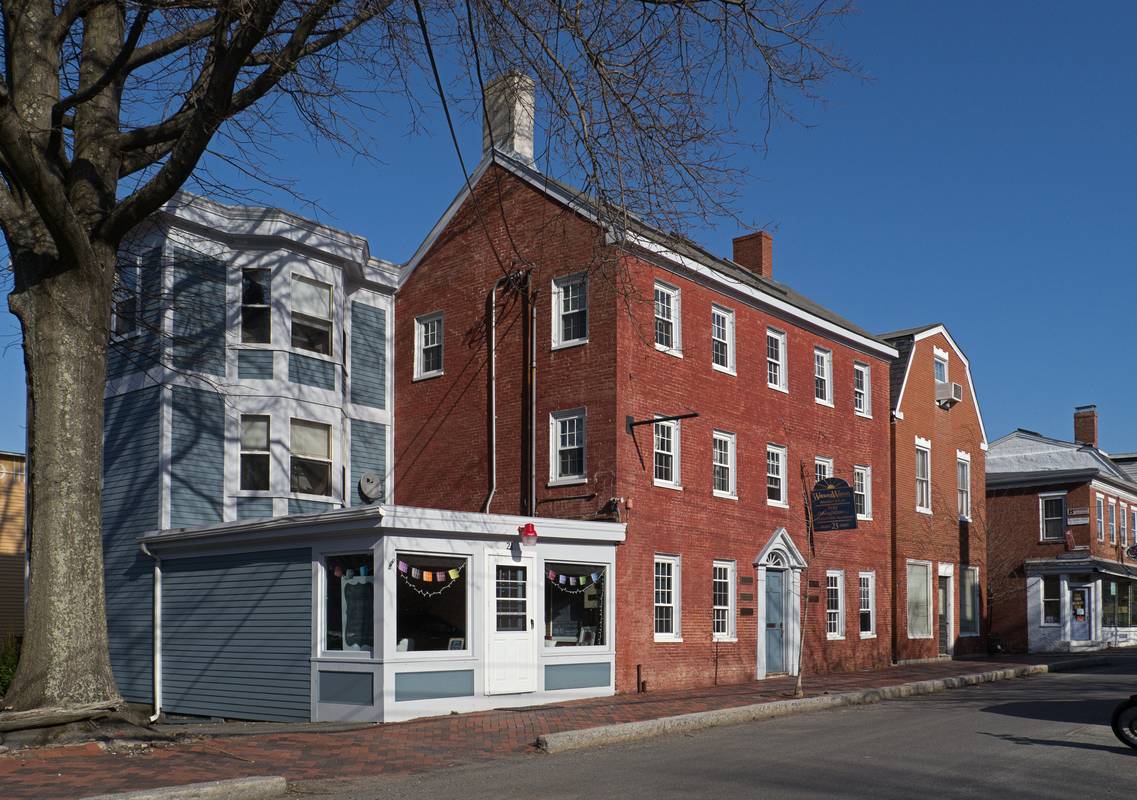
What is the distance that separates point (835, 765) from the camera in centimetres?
1177

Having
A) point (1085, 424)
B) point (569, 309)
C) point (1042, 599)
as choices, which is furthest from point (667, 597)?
point (1085, 424)

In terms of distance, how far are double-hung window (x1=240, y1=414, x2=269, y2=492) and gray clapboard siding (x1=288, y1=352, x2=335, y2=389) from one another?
3.51ft

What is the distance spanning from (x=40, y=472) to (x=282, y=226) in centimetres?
1065

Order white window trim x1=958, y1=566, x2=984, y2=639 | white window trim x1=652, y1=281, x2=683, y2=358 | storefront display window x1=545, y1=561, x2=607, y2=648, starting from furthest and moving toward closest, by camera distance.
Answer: white window trim x1=958, y1=566, x2=984, y2=639, white window trim x1=652, y1=281, x2=683, y2=358, storefront display window x1=545, y1=561, x2=607, y2=648

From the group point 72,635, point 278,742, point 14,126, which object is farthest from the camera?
point 278,742

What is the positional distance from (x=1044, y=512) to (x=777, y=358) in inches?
890

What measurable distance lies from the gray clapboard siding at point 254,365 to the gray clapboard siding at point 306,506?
2.42m

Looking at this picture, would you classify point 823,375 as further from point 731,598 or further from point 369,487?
point 369,487

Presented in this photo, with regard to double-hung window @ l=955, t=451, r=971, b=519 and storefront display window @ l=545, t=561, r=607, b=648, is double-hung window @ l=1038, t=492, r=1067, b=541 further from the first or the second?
storefront display window @ l=545, t=561, r=607, b=648

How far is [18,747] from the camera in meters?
11.7

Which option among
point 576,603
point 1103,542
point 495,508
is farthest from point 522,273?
point 1103,542

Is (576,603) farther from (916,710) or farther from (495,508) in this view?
(916,710)

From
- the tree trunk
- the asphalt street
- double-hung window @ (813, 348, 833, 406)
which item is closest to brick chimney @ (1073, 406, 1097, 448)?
double-hung window @ (813, 348, 833, 406)

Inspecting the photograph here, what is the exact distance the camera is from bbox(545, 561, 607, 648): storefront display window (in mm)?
19594
